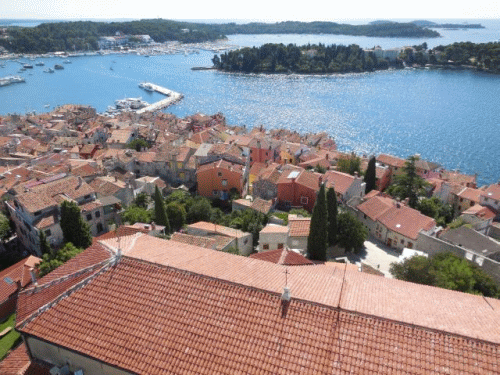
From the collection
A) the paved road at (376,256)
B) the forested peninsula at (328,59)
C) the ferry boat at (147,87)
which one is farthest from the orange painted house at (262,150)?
the forested peninsula at (328,59)

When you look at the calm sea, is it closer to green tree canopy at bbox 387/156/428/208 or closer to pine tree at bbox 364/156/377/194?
green tree canopy at bbox 387/156/428/208

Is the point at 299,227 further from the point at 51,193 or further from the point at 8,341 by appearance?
the point at 51,193

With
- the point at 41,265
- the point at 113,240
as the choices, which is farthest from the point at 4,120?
the point at 113,240

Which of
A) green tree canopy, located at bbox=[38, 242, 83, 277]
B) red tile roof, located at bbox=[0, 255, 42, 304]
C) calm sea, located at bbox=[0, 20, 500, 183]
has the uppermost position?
green tree canopy, located at bbox=[38, 242, 83, 277]

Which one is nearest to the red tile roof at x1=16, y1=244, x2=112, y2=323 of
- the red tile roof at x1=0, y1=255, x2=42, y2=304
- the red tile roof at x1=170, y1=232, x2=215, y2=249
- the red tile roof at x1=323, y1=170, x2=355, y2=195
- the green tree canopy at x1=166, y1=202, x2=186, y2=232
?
the red tile roof at x1=170, y1=232, x2=215, y2=249

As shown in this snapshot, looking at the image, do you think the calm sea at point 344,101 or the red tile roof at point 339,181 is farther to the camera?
the calm sea at point 344,101

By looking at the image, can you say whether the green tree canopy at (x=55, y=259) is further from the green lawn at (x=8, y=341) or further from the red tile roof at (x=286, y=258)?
the red tile roof at (x=286, y=258)
